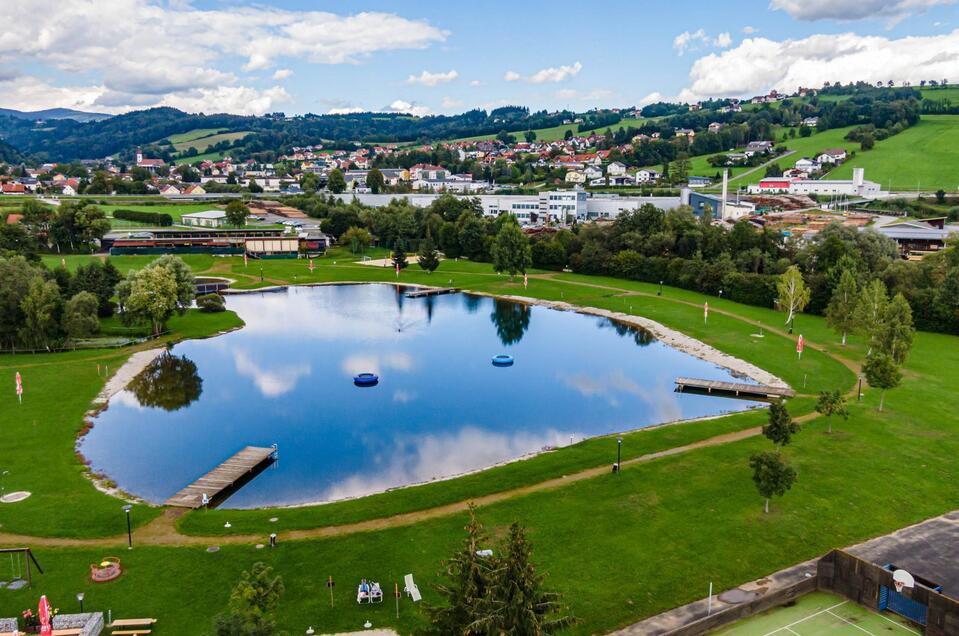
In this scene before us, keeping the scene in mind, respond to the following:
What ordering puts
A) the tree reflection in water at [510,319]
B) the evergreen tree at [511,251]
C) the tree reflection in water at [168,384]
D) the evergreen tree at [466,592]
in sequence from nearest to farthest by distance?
the evergreen tree at [466,592], the tree reflection in water at [168,384], the tree reflection in water at [510,319], the evergreen tree at [511,251]

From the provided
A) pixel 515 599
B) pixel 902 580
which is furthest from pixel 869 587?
pixel 515 599

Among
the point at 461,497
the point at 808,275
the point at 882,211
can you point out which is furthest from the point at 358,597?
the point at 882,211

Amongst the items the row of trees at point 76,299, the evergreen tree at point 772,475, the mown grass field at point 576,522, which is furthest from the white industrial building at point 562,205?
the evergreen tree at point 772,475

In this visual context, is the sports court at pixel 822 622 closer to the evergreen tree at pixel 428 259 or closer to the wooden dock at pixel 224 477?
the wooden dock at pixel 224 477

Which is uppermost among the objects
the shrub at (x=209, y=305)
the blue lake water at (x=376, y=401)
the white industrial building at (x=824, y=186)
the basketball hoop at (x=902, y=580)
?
the white industrial building at (x=824, y=186)

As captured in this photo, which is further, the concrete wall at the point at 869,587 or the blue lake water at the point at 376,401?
the blue lake water at the point at 376,401

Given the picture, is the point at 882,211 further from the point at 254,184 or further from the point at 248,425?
the point at 254,184
